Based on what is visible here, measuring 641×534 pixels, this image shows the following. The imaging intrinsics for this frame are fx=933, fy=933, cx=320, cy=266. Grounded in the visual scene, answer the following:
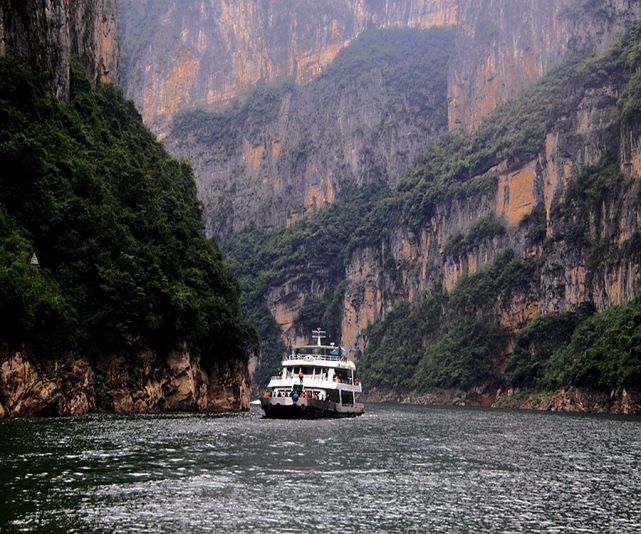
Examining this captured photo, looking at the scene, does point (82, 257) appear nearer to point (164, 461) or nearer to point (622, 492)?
point (164, 461)

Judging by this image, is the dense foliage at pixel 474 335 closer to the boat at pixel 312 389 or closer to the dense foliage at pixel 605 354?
the dense foliage at pixel 605 354

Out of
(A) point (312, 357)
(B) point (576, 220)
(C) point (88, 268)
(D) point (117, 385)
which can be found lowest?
(D) point (117, 385)

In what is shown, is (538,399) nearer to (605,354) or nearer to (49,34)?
(605,354)

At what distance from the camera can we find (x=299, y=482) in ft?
102

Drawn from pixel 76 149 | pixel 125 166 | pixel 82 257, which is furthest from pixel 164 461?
pixel 125 166

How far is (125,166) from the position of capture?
81.1 m

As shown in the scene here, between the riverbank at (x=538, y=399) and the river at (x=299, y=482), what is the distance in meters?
55.1

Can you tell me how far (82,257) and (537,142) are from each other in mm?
148858

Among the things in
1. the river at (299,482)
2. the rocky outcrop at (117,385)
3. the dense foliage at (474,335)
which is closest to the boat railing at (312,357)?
the rocky outcrop at (117,385)

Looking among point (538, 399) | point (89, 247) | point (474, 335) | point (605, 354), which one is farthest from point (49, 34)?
point (474, 335)

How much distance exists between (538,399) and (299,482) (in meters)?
109

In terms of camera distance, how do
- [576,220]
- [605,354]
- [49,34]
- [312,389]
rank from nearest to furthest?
[49,34]
[312,389]
[605,354]
[576,220]

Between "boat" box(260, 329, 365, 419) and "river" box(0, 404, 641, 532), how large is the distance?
21.0 m

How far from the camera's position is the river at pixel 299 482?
24500 millimetres
